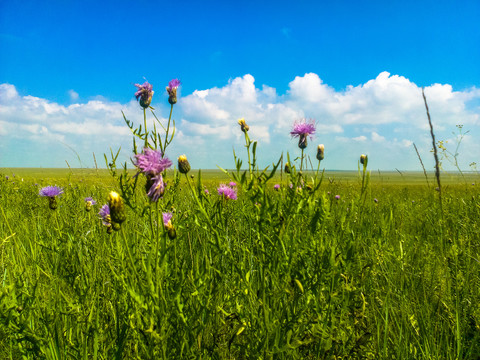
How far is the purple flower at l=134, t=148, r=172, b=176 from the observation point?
4.24ft


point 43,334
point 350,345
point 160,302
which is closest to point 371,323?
point 350,345

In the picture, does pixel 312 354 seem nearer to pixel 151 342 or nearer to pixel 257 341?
pixel 257 341

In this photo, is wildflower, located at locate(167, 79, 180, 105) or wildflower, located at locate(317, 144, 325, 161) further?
wildflower, located at locate(317, 144, 325, 161)

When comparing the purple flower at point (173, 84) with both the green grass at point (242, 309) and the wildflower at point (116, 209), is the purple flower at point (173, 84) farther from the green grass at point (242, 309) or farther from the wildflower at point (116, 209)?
the wildflower at point (116, 209)

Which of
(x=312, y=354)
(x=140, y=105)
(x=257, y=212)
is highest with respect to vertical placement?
(x=140, y=105)

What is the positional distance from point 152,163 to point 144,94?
39.6 inches

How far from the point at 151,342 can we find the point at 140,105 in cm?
150

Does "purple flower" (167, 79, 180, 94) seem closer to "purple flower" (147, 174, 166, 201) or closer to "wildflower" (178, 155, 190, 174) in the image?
"wildflower" (178, 155, 190, 174)

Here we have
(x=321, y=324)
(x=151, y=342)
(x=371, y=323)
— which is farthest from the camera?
(x=371, y=323)

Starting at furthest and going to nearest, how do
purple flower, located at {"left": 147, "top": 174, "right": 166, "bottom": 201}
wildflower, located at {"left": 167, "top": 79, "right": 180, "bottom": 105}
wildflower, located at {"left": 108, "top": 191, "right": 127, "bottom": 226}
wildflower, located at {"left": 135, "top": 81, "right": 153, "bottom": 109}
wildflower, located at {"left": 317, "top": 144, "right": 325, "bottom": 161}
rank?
wildflower, located at {"left": 317, "top": 144, "right": 325, "bottom": 161} < wildflower, located at {"left": 167, "top": 79, "right": 180, "bottom": 105} < wildflower, located at {"left": 135, "top": 81, "right": 153, "bottom": 109} < wildflower, located at {"left": 108, "top": 191, "right": 127, "bottom": 226} < purple flower, located at {"left": 147, "top": 174, "right": 166, "bottom": 201}

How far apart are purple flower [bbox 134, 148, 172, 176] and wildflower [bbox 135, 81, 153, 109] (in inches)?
36.0

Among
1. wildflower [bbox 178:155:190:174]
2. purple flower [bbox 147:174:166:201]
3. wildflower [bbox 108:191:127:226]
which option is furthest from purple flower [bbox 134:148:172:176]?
wildflower [bbox 178:155:190:174]

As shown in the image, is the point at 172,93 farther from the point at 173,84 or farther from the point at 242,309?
the point at 242,309

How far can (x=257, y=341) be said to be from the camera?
52.9 inches
